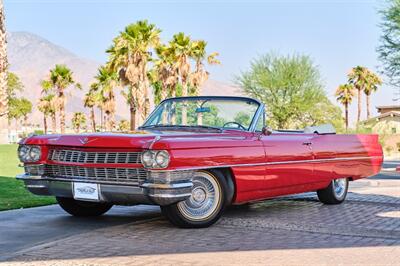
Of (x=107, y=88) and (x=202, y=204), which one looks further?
(x=107, y=88)

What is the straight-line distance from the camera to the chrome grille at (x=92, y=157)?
6.93m

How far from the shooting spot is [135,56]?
140 ft

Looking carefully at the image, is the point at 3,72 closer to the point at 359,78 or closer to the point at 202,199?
the point at 202,199

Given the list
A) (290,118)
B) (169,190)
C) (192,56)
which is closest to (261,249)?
(169,190)

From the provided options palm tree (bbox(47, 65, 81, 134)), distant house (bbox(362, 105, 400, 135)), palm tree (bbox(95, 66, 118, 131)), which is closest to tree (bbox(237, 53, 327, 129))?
distant house (bbox(362, 105, 400, 135))

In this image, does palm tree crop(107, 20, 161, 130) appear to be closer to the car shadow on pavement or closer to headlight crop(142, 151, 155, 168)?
the car shadow on pavement

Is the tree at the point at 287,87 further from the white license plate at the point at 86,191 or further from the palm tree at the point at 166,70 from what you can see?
the white license plate at the point at 86,191

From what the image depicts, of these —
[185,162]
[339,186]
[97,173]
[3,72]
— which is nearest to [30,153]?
[97,173]

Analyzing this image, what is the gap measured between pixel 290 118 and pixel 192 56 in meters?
12.6

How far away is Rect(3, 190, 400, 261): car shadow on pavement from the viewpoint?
20.1ft

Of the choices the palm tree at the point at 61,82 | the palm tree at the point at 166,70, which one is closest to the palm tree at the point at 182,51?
the palm tree at the point at 166,70

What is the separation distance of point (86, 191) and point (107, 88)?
5088 cm

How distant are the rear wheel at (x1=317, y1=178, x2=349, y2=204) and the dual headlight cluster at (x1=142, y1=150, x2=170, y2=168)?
13.3 feet

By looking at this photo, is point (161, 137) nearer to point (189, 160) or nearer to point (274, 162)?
point (189, 160)
